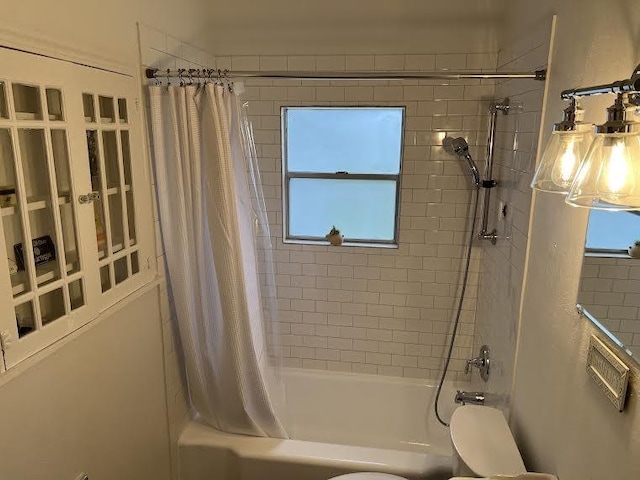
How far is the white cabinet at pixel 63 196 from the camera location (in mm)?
1291

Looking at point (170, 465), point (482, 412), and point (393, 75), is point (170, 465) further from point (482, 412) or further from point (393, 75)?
point (393, 75)

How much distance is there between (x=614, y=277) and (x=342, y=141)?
1.97 meters

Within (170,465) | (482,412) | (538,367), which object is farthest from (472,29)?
(170,465)

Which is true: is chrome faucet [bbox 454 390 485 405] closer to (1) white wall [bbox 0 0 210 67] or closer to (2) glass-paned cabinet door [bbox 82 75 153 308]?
(2) glass-paned cabinet door [bbox 82 75 153 308]

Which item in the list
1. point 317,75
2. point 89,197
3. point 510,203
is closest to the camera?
point 89,197

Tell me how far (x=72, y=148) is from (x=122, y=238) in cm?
44

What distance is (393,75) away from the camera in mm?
1895

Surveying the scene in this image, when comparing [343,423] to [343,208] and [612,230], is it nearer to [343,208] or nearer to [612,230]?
[343,208]

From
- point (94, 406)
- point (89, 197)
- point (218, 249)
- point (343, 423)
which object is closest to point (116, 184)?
point (89, 197)

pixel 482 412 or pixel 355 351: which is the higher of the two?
pixel 482 412

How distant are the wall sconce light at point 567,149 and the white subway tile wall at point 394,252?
4.93ft

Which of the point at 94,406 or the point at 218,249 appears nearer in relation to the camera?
the point at 94,406

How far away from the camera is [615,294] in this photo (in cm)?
115

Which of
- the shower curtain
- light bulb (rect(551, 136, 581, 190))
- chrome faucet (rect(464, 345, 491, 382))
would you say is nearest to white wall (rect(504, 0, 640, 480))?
light bulb (rect(551, 136, 581, 190))
